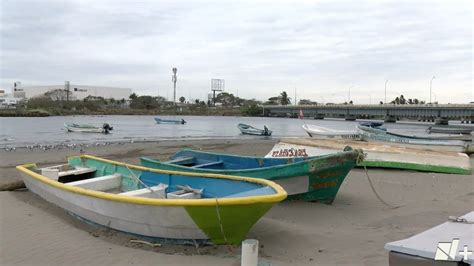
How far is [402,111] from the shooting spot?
90.2m

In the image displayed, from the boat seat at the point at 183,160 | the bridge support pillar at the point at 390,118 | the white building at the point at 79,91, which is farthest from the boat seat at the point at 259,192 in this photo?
the white building at the point at 79,91

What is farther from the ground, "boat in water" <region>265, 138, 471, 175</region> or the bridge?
the bridge

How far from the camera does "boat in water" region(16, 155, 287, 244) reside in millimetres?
5547

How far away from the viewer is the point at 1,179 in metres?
13.2

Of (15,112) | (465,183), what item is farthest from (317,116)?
(465,183)

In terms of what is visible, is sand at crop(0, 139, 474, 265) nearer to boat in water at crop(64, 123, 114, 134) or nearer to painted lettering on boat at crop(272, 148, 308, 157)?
painted lettering on boat at crop(272, 148, 308, 157)

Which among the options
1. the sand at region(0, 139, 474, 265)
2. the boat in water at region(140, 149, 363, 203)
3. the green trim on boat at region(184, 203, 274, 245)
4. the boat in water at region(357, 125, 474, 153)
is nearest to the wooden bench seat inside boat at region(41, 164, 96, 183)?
the sand at region(0, 139, 474, 265)

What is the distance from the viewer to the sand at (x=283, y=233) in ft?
18.9

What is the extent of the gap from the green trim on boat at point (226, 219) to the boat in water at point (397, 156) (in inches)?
324

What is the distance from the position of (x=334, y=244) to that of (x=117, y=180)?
4.60 metres

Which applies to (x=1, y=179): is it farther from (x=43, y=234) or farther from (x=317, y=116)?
(x=317, y=116)

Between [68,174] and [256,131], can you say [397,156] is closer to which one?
[68,174]

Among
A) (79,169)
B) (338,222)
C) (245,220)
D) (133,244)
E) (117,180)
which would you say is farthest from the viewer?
(79,169)

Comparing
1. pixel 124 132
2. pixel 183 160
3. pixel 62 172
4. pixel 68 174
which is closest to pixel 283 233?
pixel 183 160
